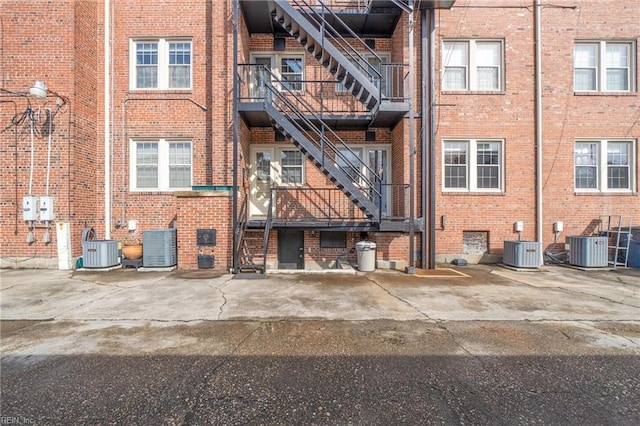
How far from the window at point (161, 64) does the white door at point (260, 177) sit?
10.7 feet

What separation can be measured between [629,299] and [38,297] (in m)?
11.9

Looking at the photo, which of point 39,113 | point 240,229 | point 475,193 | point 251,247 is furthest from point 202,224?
point 475,193

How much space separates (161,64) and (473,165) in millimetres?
11200

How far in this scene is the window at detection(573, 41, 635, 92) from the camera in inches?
374

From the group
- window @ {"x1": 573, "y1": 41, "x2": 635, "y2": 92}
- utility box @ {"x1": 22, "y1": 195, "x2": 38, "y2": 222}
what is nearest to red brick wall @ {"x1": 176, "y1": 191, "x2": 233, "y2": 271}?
utility box @ {"x1": 22, "y1": 195, "x2": 38, "y2": 222}

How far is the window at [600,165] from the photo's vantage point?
946 centimetres

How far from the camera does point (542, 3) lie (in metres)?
9.32

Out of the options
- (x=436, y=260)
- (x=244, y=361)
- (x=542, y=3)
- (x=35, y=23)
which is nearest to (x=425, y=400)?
(x=244, y=361)

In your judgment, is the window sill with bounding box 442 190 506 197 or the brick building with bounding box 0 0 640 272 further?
the window sill with bounding box 442 190 506 197

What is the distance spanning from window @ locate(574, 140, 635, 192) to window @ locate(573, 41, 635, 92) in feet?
6.32

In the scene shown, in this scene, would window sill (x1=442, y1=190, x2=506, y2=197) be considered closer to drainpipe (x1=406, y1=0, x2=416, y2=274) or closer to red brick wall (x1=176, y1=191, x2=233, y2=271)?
drainpipe (x1=406, y1=0, x2=416, y2=274)

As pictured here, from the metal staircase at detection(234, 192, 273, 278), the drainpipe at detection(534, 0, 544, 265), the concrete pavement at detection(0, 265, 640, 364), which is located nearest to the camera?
the concrete pavement at detection(0, 265, 640, 364)

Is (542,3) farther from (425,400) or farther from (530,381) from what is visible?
(425,400)

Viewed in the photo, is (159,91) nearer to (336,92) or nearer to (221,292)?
(336,92)
